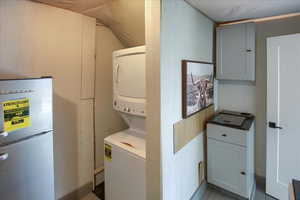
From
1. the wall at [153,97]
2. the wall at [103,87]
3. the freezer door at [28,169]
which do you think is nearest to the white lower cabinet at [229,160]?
the wall at [153,97]

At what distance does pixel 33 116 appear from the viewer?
4.73ft

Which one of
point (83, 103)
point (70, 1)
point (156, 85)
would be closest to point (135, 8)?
point (70, 1)

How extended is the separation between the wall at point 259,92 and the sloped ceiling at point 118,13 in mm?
1442

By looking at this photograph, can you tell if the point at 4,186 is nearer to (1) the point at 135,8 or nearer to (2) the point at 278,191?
(1) the point at 135,8

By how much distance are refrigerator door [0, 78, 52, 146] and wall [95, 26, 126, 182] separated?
1.01 m

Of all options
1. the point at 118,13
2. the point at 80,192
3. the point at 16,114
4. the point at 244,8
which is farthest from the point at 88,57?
the point at 244,8

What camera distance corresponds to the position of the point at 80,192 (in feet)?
7.71

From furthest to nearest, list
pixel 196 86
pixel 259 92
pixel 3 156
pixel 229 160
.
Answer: pixel 259 92 → pixel 229 160 → pixel 196 86 → pixel 3 156

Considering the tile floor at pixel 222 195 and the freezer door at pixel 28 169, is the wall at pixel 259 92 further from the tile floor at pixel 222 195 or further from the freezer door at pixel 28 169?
the freezer door at pixel 28 169

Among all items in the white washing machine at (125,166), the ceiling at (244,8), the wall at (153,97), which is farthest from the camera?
the ceiling at (244,8)

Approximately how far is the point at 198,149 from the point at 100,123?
1309 mm

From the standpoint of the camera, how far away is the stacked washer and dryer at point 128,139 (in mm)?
1718

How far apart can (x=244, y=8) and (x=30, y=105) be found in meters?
2.19

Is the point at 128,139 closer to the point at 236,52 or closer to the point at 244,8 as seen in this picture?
the point at 236,52
